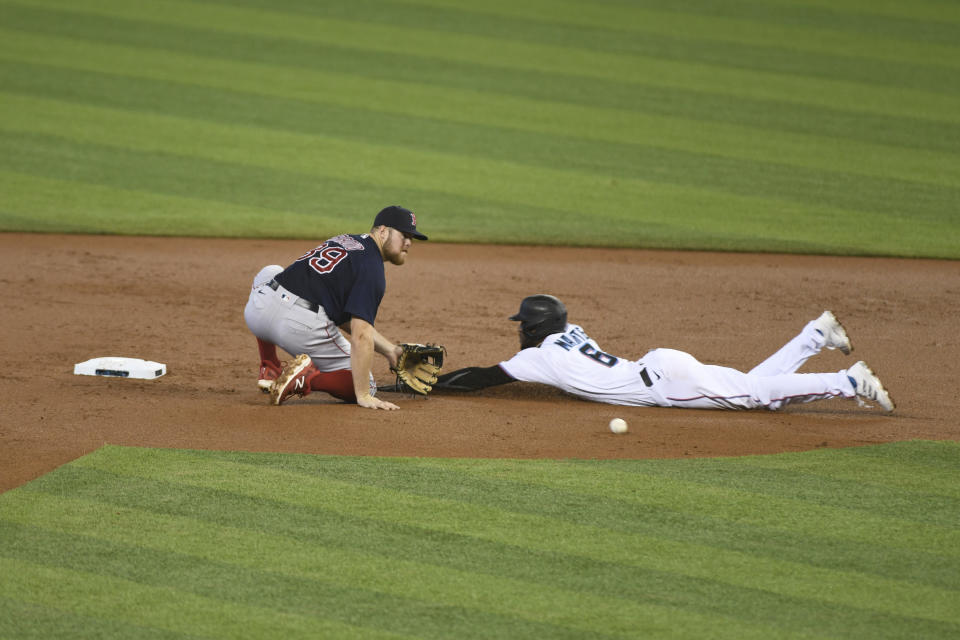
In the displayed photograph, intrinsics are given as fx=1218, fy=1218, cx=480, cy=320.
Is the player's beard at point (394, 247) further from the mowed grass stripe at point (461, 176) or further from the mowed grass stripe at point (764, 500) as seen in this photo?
the mowed grass stripe at point (461, 176)

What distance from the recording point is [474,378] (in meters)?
7.58

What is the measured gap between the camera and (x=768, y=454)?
6715mm

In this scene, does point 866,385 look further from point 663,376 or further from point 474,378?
point 474,378

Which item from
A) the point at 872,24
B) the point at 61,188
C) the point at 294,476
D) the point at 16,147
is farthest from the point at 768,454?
the point at 872,24

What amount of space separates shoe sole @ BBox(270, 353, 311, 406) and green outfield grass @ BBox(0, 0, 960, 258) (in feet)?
19.0

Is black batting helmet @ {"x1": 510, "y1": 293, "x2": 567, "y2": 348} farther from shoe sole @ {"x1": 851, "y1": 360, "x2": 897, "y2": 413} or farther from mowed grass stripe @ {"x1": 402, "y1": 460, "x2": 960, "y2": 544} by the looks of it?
shoe sole @ {"x1": 851, "y1": 360, "x2": 897, "y2": 413}

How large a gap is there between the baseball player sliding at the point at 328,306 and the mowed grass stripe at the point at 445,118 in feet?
26.1

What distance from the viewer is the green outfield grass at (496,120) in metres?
13.5

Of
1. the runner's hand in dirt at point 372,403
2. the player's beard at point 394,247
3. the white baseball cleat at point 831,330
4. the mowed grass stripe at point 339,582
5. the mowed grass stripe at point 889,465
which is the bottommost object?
the mowed grass stripe at point 339,582

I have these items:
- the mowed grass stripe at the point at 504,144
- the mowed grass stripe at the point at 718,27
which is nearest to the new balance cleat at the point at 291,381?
the mowed grass stripe at the point at 504,144

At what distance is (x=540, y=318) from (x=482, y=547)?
2591mm

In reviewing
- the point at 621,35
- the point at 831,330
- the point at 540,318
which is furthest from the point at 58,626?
the point at 621,35

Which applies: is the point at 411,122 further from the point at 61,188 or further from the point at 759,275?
the point at 759,275

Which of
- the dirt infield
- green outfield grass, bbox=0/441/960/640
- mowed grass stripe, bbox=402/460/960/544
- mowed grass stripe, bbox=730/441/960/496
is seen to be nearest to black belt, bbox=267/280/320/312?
the dirt infield
